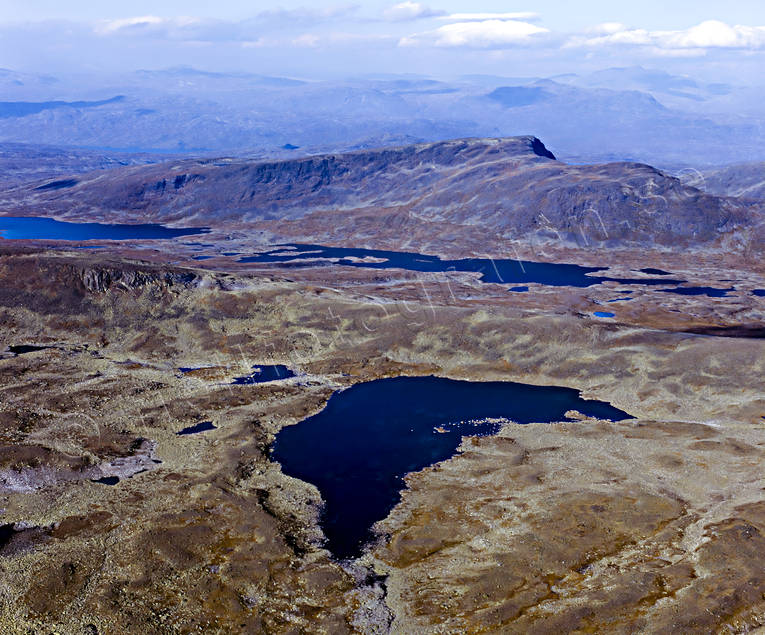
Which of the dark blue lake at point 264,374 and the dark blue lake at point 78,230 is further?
the dark blue lake at point 78,230

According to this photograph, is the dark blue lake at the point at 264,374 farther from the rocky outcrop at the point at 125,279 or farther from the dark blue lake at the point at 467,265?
the dark blue lake at the point at 467,265

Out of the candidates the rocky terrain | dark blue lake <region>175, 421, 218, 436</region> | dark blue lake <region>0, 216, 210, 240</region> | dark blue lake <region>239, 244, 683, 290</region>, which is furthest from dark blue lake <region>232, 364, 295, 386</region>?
dark blue lake <region>0, 216, 210, 240</region>

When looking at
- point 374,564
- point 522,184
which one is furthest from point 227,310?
point 522,184

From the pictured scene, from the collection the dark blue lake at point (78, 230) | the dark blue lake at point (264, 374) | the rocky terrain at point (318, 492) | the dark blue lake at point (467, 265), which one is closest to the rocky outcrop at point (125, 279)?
the rocky terrain at point (318, 492)

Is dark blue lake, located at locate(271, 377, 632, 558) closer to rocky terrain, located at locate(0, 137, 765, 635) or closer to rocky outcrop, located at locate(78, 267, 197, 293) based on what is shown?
rocky terrain, located at locate(0, 137, 765, 635)

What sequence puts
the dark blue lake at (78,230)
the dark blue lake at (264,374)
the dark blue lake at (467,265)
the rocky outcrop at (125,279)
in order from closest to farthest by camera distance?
the dark blue lake at (264,374)
the rocky outcrop at (125,279)
the dark blue lake at (467,265)
the dark blue lake at (78,230)

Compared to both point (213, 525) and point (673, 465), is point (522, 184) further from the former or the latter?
point (213, 525)
